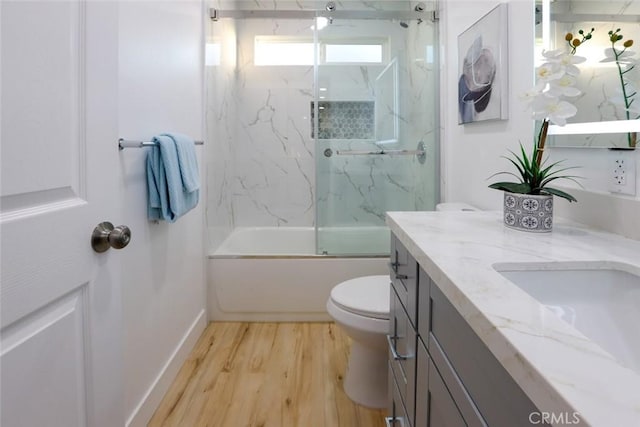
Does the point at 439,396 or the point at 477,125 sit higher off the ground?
the point at 477,125

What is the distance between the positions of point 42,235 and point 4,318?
0.48ft

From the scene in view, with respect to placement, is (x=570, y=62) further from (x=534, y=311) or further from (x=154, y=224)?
(x=154, y=224)

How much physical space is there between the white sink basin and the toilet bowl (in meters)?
0.86

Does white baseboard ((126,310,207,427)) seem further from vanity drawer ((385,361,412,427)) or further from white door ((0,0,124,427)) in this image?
vanity drawer ((385,361,412,427))

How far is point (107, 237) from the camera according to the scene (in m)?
0.87

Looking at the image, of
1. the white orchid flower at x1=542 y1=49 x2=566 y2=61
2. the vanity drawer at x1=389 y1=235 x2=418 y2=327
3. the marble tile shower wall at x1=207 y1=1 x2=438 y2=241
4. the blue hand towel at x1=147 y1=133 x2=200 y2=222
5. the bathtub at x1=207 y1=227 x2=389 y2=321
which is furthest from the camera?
the marble tile shower wall at x1=207 y1=1 x2=438 y2=241

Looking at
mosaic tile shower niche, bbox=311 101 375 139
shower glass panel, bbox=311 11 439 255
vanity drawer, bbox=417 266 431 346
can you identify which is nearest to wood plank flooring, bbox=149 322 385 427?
shower glass panel, bbox=311 11 439 255

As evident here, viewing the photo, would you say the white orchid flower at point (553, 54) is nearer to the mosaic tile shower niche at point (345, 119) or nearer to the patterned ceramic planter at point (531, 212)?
the patterned ceramic planter at point (531, 212)

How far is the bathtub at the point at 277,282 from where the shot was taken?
2.63 m

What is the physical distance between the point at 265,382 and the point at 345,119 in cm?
174

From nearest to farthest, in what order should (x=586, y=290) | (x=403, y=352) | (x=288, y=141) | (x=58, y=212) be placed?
1. (x=58, y=212)
2. (x=586, y=290)
3. (x=403, y=352)
4. (x=288, y=141)

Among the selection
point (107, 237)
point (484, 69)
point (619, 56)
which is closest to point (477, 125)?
point (484, 69)

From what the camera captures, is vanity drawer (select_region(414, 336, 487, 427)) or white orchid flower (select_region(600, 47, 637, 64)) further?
white orchid flower (select_region(600, 47, 637, 64))

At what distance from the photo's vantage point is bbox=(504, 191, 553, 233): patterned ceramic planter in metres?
1.12
